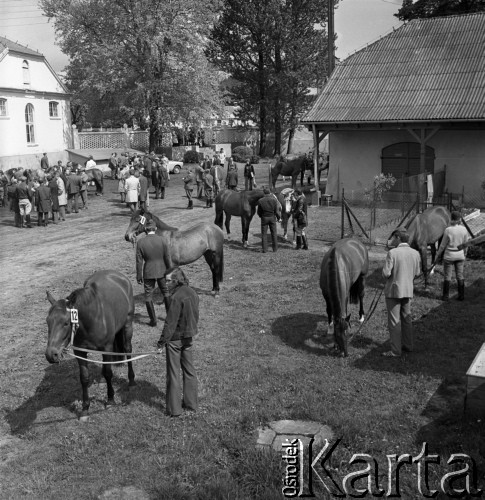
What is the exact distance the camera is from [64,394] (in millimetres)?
9172

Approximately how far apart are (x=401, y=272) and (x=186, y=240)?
488 centimetres

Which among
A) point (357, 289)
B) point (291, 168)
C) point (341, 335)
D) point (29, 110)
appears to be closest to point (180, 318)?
point (341, 335)

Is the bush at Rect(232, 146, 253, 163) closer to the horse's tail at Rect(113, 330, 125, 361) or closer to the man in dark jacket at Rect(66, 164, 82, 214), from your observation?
the man in dark jacket at Rect(66, 164, 82, 214)

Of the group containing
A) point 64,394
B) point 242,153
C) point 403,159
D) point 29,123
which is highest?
point 29,123

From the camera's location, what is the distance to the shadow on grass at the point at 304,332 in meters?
10.7

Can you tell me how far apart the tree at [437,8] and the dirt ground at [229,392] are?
25071 mm

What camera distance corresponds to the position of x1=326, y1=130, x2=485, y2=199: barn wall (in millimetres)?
23844

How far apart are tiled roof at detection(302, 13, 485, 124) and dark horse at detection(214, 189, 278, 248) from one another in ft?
26.6

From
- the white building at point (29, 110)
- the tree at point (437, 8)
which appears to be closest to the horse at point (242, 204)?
the white building at point (29, 110)

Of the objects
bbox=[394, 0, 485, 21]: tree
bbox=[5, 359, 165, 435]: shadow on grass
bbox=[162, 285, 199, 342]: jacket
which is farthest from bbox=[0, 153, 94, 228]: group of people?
bbox=[394, 0, 485, 21]: tree

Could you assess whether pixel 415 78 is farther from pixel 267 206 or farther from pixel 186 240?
pixel 186 240

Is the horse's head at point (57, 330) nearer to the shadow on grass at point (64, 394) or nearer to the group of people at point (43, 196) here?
the shadow on grass at point (64, 394)

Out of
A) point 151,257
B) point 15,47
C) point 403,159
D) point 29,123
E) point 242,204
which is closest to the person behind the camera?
point 151,257

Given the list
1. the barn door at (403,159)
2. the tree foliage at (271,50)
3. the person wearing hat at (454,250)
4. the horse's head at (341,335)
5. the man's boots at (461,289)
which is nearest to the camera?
the horse's head at (341,335)
